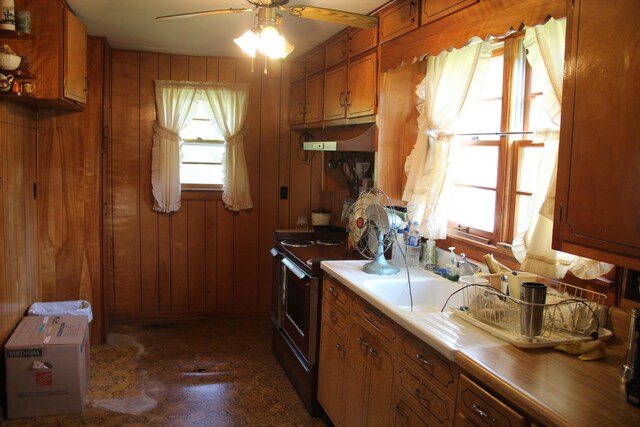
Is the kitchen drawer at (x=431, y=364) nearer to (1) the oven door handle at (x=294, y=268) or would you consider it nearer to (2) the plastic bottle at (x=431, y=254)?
(2) the plastic bottle at (x=431, y=254)

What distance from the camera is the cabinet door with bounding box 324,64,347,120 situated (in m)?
3.36

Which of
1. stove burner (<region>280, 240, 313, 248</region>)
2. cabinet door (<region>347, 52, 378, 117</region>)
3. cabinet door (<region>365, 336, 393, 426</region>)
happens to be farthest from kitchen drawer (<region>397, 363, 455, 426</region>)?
stove burner (<region>280, 240, 313, 248</region>)

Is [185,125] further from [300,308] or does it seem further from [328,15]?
[328,15]

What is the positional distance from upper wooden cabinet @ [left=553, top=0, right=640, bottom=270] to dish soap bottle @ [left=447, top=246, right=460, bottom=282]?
0.91 metres

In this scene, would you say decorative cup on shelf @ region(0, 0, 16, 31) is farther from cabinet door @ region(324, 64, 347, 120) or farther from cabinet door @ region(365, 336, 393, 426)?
cabinet door @ region(365, 336, 393, 426)

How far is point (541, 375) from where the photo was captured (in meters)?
1.38

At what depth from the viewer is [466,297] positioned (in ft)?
6.31

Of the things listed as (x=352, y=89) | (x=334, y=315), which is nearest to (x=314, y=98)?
(x=352, y=89)

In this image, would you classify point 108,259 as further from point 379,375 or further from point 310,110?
point 379,375

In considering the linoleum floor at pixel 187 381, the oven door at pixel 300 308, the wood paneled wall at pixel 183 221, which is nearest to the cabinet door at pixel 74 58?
the wood paneled wall at pixel 183 221

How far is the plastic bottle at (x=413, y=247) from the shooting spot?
8.96 feet

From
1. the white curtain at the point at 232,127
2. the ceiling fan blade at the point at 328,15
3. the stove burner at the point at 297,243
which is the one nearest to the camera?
the ceiling fan blade at the point at 328,15

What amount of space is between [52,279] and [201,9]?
88.3 inches

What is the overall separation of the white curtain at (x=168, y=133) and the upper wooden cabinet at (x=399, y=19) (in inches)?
84.4
